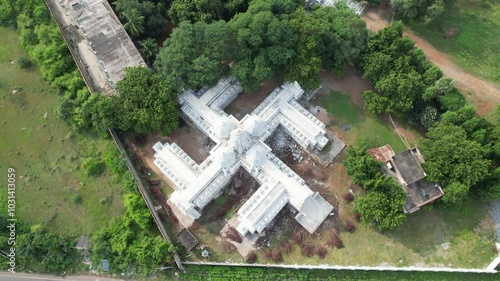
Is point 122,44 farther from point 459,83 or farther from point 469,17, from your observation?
point 469,17

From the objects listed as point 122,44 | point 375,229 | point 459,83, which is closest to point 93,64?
point 122,44

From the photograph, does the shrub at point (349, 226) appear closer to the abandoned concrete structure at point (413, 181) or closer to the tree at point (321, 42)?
the abandoned concrete structure at point (413, 181)

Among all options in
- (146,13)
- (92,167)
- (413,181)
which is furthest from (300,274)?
(146,13)

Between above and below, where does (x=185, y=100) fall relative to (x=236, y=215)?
above

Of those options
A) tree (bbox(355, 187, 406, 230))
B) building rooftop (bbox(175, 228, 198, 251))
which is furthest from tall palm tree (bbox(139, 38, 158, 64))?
tree (bbox(355, 187, 406, 230))

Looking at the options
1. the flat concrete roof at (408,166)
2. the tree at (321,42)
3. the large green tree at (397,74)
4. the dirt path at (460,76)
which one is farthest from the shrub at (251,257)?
the dirt path at (460,76)
